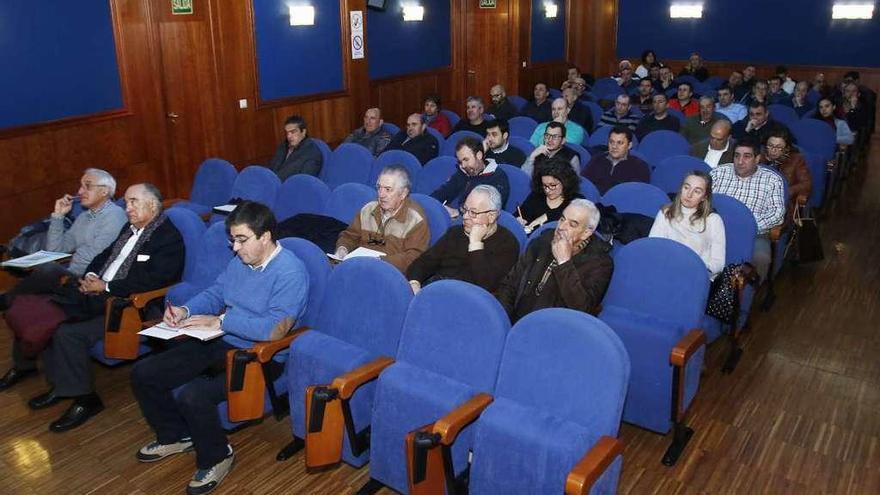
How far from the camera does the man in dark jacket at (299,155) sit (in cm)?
616

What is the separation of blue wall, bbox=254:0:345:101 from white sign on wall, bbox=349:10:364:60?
0.70 ft

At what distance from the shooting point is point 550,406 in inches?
101

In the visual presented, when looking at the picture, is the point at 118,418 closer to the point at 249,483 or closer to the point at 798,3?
the point at 249,483

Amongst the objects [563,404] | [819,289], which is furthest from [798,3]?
[563,404]

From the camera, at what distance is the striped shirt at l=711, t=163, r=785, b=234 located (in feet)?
15.5

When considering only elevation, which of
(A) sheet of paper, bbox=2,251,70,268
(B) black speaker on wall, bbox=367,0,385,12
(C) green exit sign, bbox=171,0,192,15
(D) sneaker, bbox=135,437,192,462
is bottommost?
(D) sneaker, bbox=135,437,192,462

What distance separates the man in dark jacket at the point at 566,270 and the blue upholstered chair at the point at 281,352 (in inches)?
35.2

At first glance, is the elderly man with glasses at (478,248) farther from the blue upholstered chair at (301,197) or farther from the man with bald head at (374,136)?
the man with bald head at (374,136)

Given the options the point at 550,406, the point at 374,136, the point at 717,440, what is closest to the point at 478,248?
the point at 550,406

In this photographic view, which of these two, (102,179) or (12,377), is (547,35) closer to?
(102,179)

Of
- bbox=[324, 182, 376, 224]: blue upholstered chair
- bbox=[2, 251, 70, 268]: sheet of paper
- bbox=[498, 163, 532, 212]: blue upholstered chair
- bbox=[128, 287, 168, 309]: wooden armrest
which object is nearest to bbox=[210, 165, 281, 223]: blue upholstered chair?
bbox=[324, 182, 376, 224]: blue upholstered chair

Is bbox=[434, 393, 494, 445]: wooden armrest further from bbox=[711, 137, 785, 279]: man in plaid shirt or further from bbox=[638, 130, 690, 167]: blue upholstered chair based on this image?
bbox=[638, 130, 690, 167]: blue upholstered chair

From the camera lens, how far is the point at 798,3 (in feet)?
43.7

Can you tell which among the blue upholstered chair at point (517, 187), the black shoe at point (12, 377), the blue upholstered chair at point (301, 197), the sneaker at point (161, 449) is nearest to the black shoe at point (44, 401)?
the black shoe at point (12, 377)
